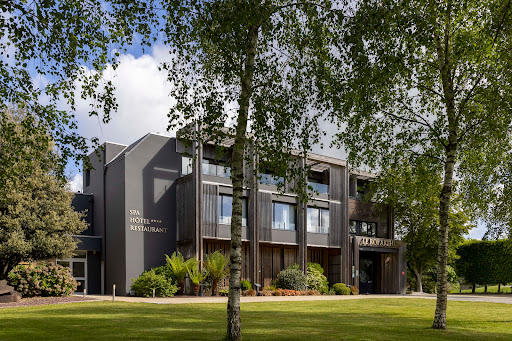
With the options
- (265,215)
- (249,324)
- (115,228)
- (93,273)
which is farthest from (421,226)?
(249,324)

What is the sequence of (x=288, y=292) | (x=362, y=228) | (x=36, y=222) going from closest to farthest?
(x=36, y=222)
(x=288, y=292)
(x=362, y=228)

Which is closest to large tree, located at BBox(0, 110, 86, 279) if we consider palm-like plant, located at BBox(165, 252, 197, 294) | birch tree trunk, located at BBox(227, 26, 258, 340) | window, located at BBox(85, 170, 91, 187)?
palm-like plant, located at BBox(165, 252, 197, 294)

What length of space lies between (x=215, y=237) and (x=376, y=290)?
1666 centimetres

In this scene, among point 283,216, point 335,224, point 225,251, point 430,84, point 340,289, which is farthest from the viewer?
point 335,224

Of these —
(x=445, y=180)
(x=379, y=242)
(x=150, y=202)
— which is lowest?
(x=379, y=242)

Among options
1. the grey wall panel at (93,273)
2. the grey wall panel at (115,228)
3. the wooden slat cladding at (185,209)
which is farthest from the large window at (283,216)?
the grey wall panel at (93,273)

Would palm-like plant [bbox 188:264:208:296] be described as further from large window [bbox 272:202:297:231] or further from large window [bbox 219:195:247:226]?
large window [bbox 272:202:297:231]

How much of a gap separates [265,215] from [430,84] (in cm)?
1765

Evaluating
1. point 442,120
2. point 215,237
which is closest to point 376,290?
point 215,237

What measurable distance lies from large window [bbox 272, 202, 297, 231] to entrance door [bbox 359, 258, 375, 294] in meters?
8.60

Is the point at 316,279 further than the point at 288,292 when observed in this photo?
Yes

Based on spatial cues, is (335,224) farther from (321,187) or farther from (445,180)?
(445,180)

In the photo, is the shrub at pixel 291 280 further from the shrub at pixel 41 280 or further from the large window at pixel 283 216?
the shrub at pixel 41 280

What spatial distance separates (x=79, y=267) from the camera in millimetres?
30422
